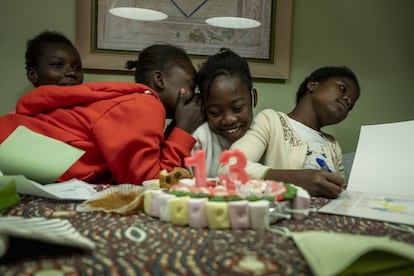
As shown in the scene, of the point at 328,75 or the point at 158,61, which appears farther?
the point at 328,75

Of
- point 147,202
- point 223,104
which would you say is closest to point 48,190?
point 147,202

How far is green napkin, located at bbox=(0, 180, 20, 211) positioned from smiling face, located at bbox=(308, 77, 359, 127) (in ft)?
3.00

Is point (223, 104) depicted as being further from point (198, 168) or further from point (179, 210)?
point (179, 210)

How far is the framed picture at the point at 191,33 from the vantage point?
4.45 ft

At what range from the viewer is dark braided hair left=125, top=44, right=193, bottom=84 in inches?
47.4

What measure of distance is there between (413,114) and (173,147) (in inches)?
45.6

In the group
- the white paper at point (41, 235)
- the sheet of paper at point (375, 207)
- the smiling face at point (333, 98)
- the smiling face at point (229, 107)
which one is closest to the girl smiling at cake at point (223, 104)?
the smiling face at point (229, 107)

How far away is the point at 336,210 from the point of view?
0.64 meters

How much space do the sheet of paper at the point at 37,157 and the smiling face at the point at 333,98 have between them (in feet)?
2.52

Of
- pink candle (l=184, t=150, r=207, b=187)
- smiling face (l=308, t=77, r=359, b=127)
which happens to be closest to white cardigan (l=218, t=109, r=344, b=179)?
smiling face (l=308, t=77, r=359, b=127)

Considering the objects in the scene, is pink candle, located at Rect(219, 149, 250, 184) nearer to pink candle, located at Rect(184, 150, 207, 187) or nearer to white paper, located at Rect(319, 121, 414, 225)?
pink candle, located at Rect(184, 150, 207, 187)

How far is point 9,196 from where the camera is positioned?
24.8 inches

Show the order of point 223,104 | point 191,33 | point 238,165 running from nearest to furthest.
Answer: point 238,165 < point 223,104 < point 191,33

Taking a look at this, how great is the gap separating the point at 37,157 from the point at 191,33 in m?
0.80
